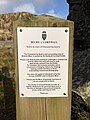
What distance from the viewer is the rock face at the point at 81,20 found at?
320 inches

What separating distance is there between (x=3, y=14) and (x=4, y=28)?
34 cm

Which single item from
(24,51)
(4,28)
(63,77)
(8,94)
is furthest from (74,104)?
(4,28)

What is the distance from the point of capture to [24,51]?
9.86ft

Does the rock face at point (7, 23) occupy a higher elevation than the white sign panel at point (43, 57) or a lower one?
higher

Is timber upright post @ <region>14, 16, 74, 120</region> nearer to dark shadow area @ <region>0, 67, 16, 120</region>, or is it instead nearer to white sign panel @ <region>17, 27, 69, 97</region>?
white sign panel @ <region>17, 27, 69, 97</region>

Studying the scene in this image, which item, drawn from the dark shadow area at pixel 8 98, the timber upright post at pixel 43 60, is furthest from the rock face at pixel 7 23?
the timber upright post at pixel 43 60

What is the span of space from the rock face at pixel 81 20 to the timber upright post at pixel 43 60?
5.02 meters

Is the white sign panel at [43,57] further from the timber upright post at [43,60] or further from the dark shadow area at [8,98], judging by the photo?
the dark shadow area at [8,98]

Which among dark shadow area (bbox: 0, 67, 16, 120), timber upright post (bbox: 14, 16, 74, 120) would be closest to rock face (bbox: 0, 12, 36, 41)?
dark shadow area (bbox: 0, 67, 16, 120)

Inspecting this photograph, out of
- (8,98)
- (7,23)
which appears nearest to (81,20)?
(7,23)

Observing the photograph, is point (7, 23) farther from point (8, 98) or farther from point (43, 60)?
point (43, 60)

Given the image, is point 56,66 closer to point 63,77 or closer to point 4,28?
point 63,77

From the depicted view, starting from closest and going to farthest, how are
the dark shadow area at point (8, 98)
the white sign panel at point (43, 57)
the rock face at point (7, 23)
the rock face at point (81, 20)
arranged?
the white sign panel at point (43, 57) → the dark shadow area at point (8, 98) → the rock face at point (7, 23) → the rock face at point (81, 20)

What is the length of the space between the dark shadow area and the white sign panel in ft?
4.63
